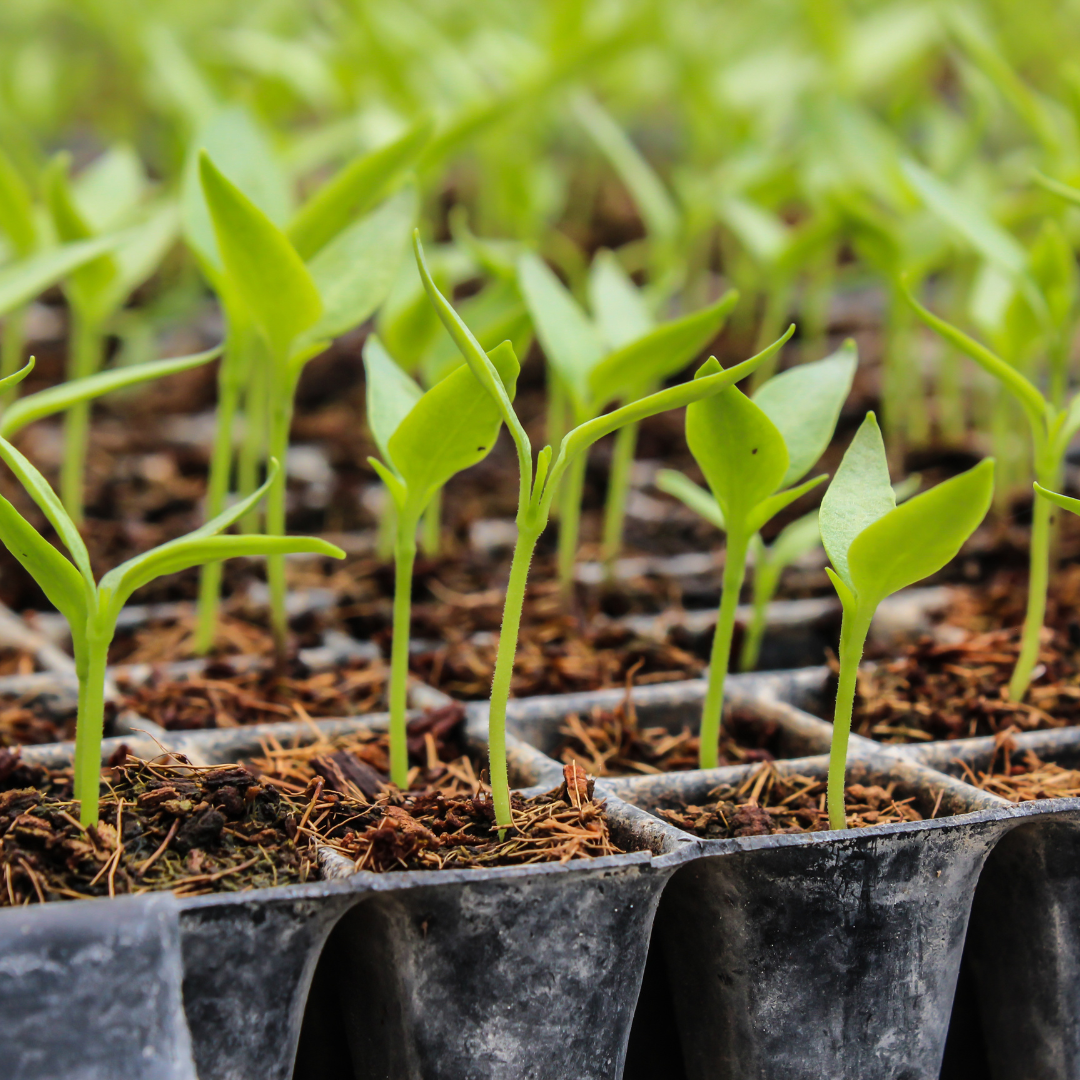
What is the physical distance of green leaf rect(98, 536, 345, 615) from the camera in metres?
0.55

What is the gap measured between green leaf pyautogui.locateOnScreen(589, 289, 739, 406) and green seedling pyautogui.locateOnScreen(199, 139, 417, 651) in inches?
6.6

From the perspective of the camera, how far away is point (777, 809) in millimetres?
688

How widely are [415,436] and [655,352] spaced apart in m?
0.27

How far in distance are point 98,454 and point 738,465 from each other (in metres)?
1.14

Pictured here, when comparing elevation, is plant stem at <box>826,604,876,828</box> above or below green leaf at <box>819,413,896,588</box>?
below

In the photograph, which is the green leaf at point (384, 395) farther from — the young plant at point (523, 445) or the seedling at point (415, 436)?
the young plant at point (523, 445)

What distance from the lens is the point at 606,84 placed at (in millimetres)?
2295

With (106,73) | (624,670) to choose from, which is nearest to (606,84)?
(106,73)

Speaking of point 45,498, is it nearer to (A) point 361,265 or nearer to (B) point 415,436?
(B) point 415,436

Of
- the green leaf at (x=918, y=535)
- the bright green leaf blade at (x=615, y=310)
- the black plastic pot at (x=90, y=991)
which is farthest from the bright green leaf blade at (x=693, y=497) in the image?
the black plastic pot at (x=90, y=991)

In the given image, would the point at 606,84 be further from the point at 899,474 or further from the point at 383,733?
A: the point at 383,733

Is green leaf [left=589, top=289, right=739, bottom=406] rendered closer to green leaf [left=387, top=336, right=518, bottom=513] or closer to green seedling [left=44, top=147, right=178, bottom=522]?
green leaf [left=387, top=336, right=518, bottom=513]

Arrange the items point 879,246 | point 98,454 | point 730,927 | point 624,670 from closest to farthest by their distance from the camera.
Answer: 1. point 730,927
2. point 624,670
3. point 879,246
4. point 98,454

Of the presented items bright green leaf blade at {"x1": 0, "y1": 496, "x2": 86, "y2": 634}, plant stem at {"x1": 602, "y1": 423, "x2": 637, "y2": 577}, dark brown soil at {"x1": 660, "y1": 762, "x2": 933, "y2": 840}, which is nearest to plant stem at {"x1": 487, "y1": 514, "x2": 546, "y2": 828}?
dark brown soil at {"x1": 660, "y1": 762, "x2": 933, "y2": 840}
